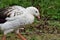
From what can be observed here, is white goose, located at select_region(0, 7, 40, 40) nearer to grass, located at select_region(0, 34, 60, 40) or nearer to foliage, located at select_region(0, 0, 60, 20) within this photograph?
grass, located at select_region(0, 34, 60, 40)

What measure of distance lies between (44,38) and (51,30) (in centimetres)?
75

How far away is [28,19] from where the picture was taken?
8.23 m

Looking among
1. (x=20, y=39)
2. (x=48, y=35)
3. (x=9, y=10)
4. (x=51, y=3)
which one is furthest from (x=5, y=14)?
(x=51, y=3)

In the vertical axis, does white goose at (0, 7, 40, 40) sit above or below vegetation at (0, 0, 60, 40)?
above

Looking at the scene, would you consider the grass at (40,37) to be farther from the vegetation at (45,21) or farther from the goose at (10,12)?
the goose at (10,12)

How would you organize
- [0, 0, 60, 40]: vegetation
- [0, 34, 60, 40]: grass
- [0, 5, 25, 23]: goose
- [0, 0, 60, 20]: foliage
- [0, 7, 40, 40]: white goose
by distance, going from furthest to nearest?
[0, 0, 60, 20]: foliage < [0, 0, 60, 40]: vegetation < [0, 34, 60, 40]: grass < [0, 5, 25, 23]: goose < [0, 7, 40, 40]: white goose

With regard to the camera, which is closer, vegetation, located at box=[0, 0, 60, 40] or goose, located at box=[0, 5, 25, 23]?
goose, located at box=[0, 5, 25, 23]

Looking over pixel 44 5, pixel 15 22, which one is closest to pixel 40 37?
pixel 15 22

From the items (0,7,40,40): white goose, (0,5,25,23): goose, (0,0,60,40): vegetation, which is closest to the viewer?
(0,7,40,40): white goose

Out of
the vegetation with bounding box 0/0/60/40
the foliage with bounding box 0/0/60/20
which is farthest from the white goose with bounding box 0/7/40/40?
the foliage with bounding box 0/0/60/20

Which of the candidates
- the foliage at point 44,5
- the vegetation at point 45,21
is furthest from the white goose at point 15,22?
the foliage at point 44,5

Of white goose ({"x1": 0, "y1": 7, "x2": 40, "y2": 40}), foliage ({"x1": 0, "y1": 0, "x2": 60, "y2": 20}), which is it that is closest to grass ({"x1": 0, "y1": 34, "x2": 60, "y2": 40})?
white goose ({"x1": 0, "y1": 7, "x2": 40, "y2": 40})

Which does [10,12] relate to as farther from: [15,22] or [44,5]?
[44,5]

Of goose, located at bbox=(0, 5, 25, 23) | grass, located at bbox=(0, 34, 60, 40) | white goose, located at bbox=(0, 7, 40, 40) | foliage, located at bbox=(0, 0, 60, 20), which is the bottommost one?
grass, located at bbox=(0, 34, 60, 40)
